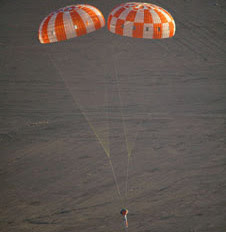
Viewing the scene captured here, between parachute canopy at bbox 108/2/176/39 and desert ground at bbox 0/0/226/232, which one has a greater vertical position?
parachute canopy at bbox 108/2/176/39

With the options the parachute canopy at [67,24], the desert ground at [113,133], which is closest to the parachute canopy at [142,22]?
the parachute canopy at [67,24]

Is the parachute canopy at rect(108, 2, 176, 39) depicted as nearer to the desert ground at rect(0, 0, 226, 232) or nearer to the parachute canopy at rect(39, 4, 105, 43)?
the parachute canopy at rect(39, 4, 105, 43)

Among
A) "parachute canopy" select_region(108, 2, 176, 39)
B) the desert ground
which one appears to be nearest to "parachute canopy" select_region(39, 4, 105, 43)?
"parachute canopy" select_region(108, 2, 176, 39)

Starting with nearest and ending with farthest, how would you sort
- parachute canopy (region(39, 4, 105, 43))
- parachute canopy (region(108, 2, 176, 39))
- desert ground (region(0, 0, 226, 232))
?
desert ground (region(0, 0, 226, 232))
parachute canopy (region(108, 2, 176, 39))
parachute canopy (region(39, 4, 105, 43))

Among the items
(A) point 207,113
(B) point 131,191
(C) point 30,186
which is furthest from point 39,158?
(A) point 207,113

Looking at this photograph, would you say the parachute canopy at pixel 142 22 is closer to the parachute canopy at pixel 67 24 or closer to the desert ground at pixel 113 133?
the parachute canopy at pixel 67 24

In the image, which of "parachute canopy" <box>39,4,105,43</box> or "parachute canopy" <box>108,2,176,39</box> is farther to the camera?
"parachute canopy" <box>39,4,105,43</box>

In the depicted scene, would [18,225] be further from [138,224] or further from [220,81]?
[220,81]

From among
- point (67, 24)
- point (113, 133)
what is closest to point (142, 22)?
point (67, 24)
